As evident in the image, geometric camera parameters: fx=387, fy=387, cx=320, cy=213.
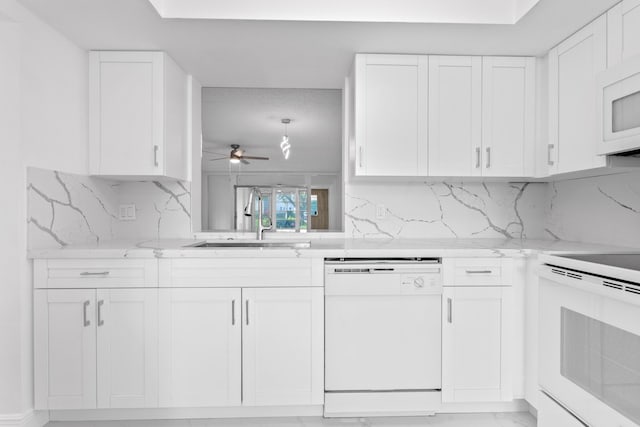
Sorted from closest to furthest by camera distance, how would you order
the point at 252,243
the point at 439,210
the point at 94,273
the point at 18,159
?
the point at 18,159, the point at 94,273, the point at 252,243, the point at 439,210

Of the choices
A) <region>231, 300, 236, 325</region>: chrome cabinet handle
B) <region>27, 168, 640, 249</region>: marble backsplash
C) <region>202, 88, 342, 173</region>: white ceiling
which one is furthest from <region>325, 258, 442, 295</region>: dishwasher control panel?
<region>202, 88, 342, 173</region>: white ceiling

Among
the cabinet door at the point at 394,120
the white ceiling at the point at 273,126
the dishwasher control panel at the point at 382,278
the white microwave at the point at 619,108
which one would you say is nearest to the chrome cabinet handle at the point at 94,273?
the dishwasher control panel at the point at 382,278

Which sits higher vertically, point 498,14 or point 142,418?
point 498,14

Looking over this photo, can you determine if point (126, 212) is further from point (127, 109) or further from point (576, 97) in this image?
point (576, 97)

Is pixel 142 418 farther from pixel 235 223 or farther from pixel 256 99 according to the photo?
pixel 235 223

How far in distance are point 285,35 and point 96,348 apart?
187 centimetres

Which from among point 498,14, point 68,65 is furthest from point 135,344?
point 498,14

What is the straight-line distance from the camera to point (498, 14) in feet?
6.39

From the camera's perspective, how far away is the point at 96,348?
193 centimetres

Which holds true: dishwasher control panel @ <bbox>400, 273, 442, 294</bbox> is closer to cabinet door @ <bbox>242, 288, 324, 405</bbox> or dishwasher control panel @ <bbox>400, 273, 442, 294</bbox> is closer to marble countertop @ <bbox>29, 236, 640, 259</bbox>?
marble countertop @ <bbox>29, 236, 640, 259</bbox>

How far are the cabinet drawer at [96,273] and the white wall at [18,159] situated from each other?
0.27 feet

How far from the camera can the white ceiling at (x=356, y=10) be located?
187 centimetres

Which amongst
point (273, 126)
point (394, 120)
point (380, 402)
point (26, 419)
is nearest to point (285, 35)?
point (394, 120)

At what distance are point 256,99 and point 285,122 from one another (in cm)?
84
